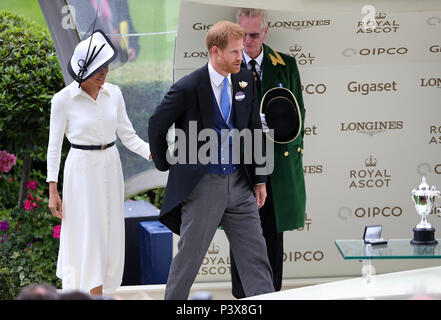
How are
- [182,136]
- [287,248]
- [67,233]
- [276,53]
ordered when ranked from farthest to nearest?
[287,248] < [276,53] < [67,233] < [182,136]

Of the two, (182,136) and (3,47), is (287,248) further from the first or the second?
(3,47)

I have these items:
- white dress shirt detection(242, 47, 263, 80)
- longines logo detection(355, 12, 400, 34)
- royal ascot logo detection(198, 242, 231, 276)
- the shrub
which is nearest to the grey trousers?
white dress shirt detection(242, 47, 263, 80)

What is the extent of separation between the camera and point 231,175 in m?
4.53

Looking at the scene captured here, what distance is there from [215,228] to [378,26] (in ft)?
7.30

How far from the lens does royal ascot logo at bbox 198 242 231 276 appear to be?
5961 mm

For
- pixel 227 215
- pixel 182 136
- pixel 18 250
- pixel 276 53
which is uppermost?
pixel 276 53

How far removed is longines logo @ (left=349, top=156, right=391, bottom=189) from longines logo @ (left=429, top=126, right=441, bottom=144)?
412mm

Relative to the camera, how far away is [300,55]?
19.3 feet

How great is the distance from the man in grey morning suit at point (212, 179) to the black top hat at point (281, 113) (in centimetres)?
67

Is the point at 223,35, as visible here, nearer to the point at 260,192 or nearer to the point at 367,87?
the point at 260,192

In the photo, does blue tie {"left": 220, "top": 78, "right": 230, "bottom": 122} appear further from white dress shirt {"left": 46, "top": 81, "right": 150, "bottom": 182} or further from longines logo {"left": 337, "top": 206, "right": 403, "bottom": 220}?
longines logo {"left": 337, "top": 206, "right": 403, "bottom": 220}
